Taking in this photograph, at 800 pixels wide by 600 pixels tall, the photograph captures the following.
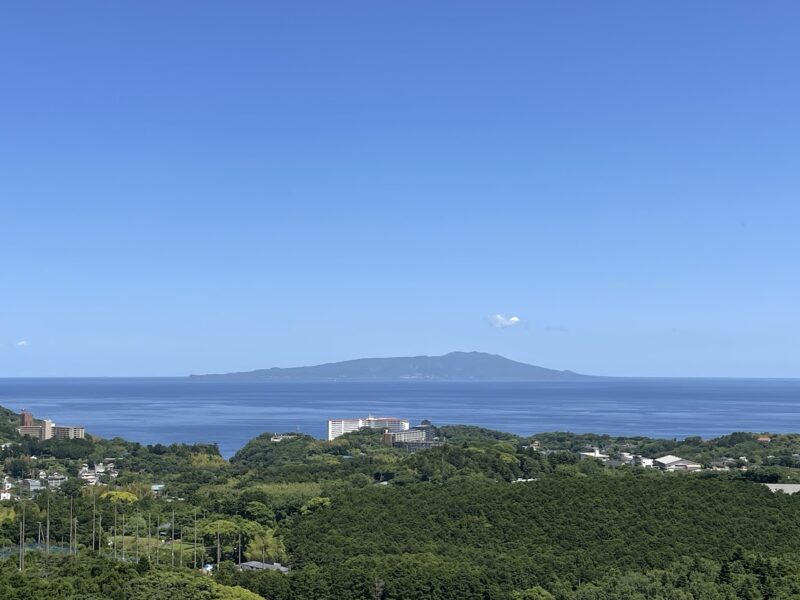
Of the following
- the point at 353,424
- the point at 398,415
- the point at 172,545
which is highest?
the point at 172,545

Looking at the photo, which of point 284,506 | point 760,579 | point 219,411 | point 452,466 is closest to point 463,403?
point 219,411

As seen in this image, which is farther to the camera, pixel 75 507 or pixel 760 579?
pixel 75 507

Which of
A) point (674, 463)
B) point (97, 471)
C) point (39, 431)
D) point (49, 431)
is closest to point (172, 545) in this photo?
point (97, 471)

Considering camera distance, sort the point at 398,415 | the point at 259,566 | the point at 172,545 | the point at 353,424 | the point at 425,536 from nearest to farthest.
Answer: the point at 259,566 < the point at 425,536 < the point at 172,545 < the point at 353,424 < the point at 398,415

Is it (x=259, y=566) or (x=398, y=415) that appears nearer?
(x=259, y=566)

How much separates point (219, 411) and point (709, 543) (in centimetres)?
10988

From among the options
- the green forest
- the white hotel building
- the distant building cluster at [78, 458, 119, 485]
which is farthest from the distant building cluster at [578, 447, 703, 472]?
the white hotel building

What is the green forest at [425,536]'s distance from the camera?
70.0 ft

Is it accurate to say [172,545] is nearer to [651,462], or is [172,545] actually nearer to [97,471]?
[97,471]

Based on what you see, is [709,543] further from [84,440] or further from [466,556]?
[84,440]

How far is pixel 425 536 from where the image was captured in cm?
2806

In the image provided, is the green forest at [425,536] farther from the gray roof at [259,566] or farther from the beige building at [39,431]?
the beige building at [39,431]

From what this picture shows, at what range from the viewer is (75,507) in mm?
33406

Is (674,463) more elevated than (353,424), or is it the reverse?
(674,463)
